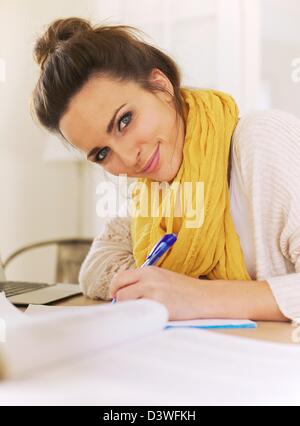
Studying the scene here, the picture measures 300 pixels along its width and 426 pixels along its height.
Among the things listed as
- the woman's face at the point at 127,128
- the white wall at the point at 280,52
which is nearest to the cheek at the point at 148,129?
the woman's face at the point at 127,128

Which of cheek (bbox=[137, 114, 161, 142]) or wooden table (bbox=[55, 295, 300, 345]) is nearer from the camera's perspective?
wooden table (bbox=[55, 295, 300, 345])

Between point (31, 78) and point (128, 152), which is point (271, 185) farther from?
point (31, 78)

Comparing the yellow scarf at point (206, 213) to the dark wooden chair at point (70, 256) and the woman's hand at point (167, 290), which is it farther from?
the dark wooden chair at point (70, 256)

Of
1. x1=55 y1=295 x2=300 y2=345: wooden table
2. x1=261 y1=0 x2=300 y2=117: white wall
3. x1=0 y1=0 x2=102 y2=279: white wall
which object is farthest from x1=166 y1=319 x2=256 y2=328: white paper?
x1=261 y1=0 x2=300 y2=117: white wall

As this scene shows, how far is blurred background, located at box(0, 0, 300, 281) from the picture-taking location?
1032mm

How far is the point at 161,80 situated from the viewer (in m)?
0.81

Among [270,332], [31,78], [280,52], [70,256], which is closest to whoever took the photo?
[270,332]

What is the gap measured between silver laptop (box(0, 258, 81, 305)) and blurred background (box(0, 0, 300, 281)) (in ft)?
1.12

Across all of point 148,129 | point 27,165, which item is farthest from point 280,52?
point 148,129

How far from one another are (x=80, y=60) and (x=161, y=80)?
0.49 ft

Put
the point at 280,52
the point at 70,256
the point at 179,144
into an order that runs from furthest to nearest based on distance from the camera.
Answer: the point at 70,256 < the point at 280,52 < the point at 179,144

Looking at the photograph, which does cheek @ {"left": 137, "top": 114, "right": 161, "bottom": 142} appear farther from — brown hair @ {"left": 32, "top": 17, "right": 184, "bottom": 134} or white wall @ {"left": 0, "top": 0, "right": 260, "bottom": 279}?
white wall @ {"left": 0, "top": 0, "right": 260, "bottom": 279}

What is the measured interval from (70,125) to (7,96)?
49 cm

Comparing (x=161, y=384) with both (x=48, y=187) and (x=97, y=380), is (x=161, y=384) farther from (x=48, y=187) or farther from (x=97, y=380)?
(x=48, y=187)
